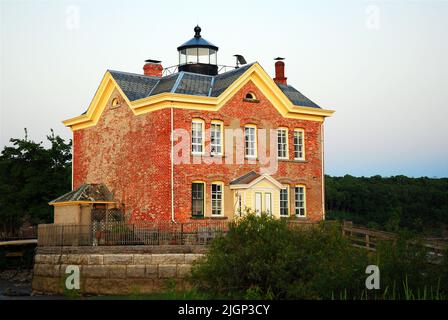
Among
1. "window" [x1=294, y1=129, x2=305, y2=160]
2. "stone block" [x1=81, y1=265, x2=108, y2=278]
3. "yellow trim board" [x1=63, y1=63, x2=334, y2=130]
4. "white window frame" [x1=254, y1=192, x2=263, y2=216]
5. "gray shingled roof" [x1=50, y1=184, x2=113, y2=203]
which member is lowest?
"stone block" [x1=81, y1=265, x2=108, y2=278]

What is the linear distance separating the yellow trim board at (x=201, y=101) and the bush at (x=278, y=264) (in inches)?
563

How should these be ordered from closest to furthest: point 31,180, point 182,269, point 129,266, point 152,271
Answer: point 182,269 < point 152,271 < point 129,266 < point 31,180

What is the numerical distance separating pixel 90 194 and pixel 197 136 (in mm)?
6013

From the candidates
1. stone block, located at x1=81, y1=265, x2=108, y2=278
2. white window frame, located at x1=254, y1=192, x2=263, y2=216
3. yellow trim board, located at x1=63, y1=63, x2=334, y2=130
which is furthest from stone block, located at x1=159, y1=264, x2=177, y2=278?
yellow trim board, located at x1=63, y1=63, x2=334, y2=130

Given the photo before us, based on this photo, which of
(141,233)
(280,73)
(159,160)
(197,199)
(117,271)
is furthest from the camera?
(280,73)

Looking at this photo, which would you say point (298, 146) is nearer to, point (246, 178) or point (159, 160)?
point (246, 178)

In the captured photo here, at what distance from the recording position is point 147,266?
27.5 meters

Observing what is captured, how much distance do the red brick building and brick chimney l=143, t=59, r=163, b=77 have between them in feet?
0.17

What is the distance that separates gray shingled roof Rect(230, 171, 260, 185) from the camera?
32.0 m

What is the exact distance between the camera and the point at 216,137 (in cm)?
3253

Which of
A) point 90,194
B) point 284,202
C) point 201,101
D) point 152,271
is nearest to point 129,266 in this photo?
point 152,271

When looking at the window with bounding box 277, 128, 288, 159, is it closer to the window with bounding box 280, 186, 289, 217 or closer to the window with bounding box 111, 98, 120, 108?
the window with bounding box 280, 186, 289, 217

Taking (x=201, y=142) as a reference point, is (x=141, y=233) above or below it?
below
